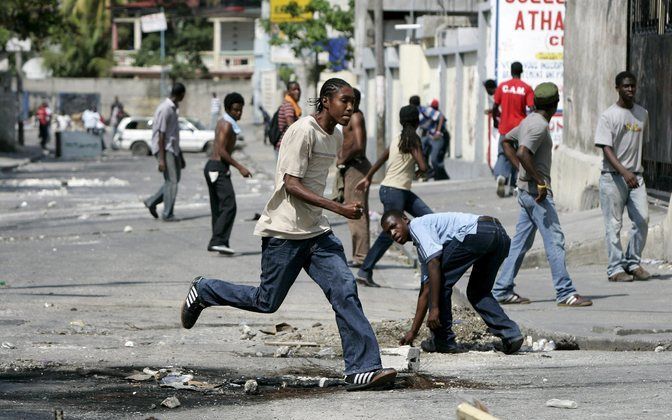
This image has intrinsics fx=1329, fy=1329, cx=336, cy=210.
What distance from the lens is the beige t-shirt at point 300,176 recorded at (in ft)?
24.6

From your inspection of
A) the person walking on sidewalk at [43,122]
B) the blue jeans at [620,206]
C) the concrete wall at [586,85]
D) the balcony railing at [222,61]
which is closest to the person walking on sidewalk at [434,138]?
the concrete wall at [586,85]

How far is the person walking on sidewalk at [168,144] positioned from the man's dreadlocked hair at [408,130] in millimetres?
5836

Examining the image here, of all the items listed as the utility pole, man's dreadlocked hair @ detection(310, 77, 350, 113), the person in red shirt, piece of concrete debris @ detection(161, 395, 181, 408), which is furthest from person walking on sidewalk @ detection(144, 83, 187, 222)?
piece of concrete debris @ detection(161, 395, 181, 408)

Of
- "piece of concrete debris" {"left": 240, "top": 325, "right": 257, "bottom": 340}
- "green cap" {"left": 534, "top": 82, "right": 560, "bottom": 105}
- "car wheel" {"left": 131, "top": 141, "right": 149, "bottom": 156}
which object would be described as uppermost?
"green cap" {"left": 534, "top": 82, "right": 560, "bottom": 105}

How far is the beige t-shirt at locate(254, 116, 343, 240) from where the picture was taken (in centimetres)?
750

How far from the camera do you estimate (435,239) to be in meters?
8.22

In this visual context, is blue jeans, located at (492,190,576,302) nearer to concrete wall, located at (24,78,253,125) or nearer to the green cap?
the green cap

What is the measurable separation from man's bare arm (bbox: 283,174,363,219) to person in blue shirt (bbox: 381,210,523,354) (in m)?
0.71

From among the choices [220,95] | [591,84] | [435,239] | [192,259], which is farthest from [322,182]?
[220,95]

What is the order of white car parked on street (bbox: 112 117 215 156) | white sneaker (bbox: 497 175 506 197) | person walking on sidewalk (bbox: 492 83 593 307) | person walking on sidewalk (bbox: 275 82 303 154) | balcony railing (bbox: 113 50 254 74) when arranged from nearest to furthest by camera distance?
person walking on sidewalk (bbox: 492 83 593 307)
person walking on sidewalk (bbox: 275 82 303 154)
white sneaker (bbox: 497 175 506 197)
white car parked on street (bbox: 112 117 215 156)
balcony railing (bbox: 113 50 254 74)

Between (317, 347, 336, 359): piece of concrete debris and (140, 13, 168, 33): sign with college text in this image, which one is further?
(140, 13, 168, 33): sign with college text

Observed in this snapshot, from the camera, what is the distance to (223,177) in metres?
14.7

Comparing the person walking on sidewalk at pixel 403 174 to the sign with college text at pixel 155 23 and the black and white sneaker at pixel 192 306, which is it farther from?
the sign with college text at pixel 155 23

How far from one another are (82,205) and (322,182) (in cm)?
1486
